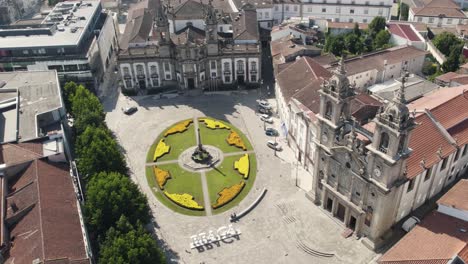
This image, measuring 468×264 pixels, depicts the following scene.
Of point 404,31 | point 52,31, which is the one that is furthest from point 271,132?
point 52,31

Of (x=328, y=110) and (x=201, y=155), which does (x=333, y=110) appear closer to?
(x=328, y=110)

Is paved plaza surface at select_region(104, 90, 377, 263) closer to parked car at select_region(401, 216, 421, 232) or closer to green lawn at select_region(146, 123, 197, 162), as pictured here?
green lawn at select_region(146, 123, 197, 162)

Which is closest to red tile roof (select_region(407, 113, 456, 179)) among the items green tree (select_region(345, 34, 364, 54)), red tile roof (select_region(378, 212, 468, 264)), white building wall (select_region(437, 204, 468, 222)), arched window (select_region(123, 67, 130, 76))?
white building wall (select_region(437, 204, 468, 222))

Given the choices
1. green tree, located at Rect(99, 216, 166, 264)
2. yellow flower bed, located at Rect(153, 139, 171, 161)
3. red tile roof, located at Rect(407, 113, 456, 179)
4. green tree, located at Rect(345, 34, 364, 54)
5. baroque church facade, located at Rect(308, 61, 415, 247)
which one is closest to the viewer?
green tree, located at Rect(99, 216, 166, 264)

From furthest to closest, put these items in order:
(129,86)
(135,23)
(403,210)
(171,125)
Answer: (135,23) < (129,86) < (171,125) < (403,210)

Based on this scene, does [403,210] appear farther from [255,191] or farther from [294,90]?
[294,90]

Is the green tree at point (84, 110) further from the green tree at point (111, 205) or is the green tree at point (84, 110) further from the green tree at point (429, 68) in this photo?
the green tree at point (429, 68)

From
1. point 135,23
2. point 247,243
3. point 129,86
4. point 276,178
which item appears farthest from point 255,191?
point 135,23

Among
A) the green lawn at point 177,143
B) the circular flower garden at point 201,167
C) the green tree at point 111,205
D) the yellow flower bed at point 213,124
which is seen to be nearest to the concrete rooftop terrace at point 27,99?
the green lawn at point 177,143
